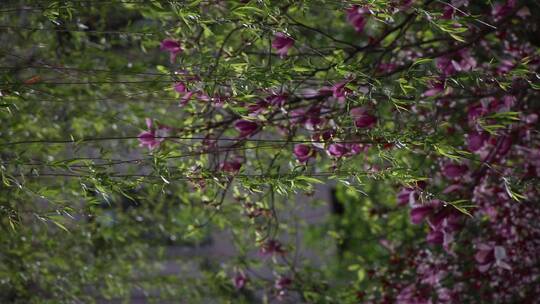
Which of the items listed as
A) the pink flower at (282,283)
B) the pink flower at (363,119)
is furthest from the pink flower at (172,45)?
the pink flower at (282,283)

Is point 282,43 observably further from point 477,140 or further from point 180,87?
point 477,140

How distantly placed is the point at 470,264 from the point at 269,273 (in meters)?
4.84

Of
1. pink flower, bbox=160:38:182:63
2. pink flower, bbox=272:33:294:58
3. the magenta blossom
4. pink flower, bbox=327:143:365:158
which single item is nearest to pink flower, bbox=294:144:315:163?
pink flower, bbox=327:143:365:158

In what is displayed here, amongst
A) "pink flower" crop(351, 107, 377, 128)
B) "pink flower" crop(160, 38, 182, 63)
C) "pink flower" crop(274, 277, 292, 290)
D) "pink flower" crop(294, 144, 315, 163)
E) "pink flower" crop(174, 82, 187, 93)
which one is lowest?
"pink flower" crop(274, 277, 292, 290)

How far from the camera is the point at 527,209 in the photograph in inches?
192

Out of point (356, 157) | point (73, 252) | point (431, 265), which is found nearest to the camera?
point (356, 157)

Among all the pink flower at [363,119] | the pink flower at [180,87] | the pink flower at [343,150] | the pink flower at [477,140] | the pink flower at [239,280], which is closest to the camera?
the pink flower at [180,87]

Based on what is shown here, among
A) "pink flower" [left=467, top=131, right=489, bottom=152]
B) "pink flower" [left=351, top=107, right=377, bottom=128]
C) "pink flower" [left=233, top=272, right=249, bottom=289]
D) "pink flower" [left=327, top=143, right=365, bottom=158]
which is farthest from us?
"pink flower" [left=233, top=272, right=249, bottom=289]

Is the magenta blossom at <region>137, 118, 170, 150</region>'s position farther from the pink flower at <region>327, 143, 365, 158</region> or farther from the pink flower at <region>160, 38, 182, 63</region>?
the pink flower at <region>327, 143, 365, 158</region>

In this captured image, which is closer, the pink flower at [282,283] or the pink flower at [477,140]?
the pink flower at [477,140]

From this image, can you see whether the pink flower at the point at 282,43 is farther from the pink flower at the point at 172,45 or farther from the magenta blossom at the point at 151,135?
the magenta blossom at the point at 151,135

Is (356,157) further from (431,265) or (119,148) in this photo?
(119,148)

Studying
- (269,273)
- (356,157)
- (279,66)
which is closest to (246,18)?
(279,66)

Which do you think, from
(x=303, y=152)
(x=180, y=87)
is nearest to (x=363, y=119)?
(x=303, y=152)
